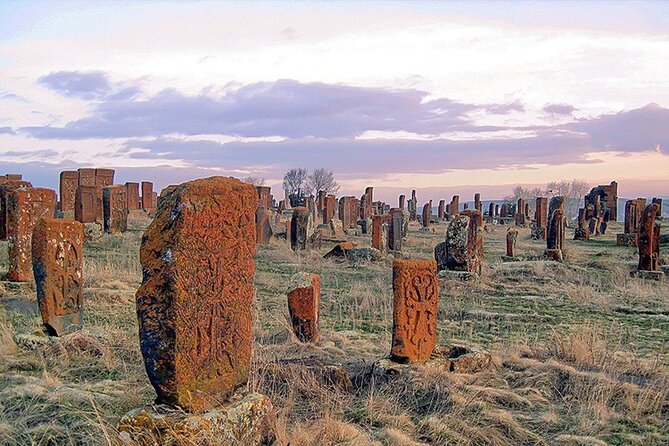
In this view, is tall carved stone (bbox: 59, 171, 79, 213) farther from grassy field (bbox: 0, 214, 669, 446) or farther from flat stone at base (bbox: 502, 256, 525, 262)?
flat stone at base (bbox: 502, 256, 525, 262)

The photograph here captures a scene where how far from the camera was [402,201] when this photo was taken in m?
46.0

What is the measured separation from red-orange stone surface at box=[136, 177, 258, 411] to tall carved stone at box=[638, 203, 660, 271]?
13362mm

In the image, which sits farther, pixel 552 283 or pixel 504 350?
pixel 552 283

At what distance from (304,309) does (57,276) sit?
2815 millimetres

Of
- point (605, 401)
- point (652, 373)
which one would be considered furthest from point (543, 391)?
point (652, 373)

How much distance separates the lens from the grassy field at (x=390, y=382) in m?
4.06

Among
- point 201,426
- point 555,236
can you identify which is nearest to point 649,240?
point 555,236

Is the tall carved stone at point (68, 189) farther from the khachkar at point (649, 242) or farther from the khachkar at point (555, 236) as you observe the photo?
the khachkar at point (649, 242)

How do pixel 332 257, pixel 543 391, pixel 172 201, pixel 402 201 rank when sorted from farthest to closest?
1. pixel 402 201
2. pixel 332 257
3. pixel 543 391
4. pixel 172 201

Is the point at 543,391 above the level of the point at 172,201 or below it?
below

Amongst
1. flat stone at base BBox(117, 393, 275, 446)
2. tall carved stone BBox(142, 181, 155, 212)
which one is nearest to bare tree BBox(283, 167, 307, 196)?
tall carved stone BBox(142, 181, 155, 212)

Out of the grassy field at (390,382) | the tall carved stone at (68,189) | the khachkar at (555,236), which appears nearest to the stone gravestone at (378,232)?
the khachkar at (555,236)

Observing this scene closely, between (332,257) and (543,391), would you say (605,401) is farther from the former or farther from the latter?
(332,257)

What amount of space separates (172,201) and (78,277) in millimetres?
4107
